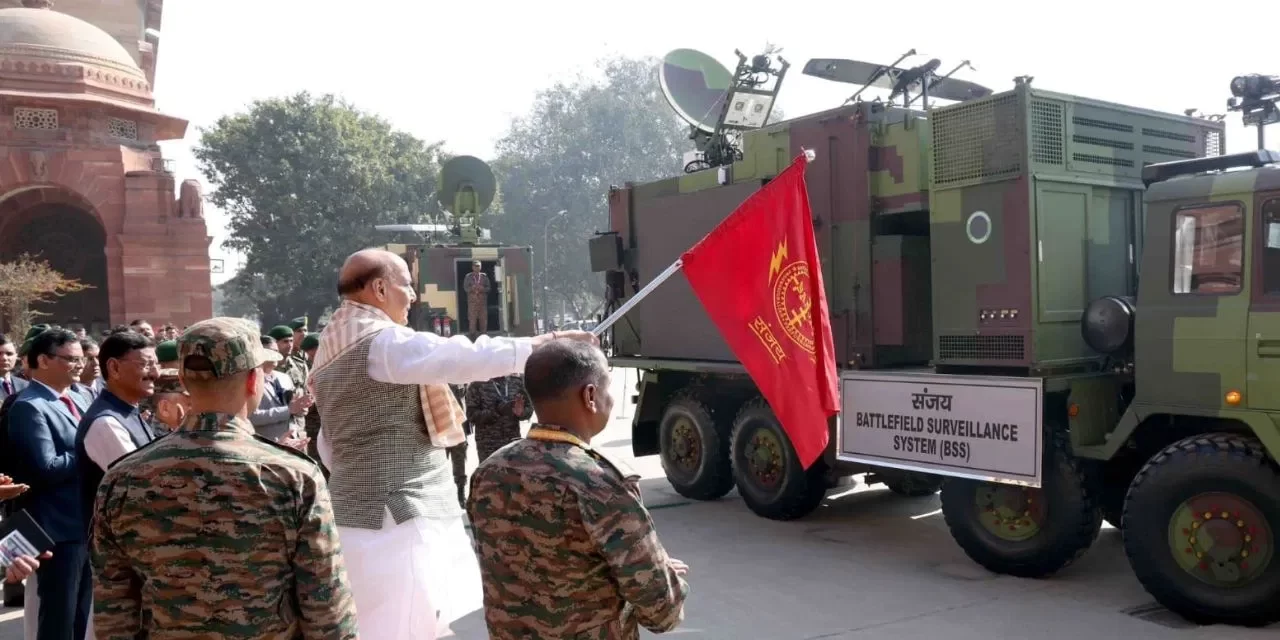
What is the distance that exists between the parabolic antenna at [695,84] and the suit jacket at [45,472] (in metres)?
6.82

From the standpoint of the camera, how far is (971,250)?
6449 mm

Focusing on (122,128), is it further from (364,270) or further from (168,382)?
(364,270)

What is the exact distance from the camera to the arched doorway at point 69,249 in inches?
1065

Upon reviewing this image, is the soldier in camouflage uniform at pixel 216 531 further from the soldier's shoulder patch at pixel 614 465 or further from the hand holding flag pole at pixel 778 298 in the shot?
the hand holding flag pole at pixel 778 298

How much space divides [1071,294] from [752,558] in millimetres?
2661

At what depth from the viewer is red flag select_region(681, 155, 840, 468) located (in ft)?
14.1

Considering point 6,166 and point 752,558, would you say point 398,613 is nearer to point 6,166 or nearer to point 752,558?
point 752,558

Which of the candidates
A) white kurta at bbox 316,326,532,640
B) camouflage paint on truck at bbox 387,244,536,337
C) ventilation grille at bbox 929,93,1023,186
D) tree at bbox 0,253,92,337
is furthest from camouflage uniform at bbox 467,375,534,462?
tree at bbox 0,253,92,337

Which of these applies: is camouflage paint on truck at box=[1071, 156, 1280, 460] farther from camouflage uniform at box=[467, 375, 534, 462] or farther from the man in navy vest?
the man in navy vest

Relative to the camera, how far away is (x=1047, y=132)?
245 inches

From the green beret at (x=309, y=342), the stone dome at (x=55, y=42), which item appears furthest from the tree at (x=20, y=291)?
the green beret at (x=309, y=342)

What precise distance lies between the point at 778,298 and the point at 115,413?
2581 millimetres

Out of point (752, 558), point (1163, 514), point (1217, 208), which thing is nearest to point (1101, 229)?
point (1217, 208)

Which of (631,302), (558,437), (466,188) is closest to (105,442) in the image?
(631,302)
